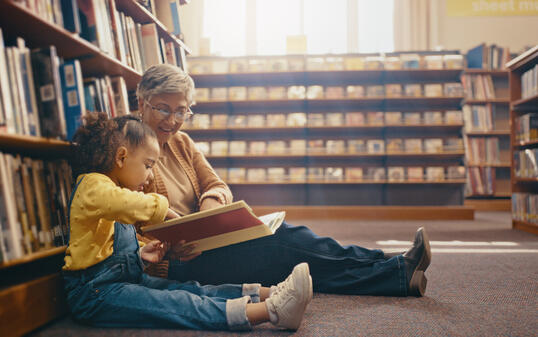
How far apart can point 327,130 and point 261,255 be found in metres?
3.34

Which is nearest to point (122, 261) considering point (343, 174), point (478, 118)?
point (343, 174)

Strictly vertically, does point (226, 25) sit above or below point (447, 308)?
above

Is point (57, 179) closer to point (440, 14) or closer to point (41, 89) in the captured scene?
point (41, 89)

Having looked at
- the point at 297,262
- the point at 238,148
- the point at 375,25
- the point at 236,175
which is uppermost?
the point at 375,25

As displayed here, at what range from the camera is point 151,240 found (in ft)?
4.18

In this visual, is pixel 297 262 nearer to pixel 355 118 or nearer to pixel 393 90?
pixel 355 118

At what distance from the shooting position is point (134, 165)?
3.46 feet

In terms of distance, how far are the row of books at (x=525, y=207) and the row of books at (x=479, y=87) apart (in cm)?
235

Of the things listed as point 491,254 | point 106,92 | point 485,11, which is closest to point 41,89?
point 106,92

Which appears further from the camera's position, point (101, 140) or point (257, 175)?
point (257, 175)

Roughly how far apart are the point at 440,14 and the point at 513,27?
1.15 m

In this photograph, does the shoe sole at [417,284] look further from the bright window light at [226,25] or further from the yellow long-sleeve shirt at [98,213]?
the bright window light at [226,25]

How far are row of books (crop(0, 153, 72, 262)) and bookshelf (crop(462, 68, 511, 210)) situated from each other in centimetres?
517

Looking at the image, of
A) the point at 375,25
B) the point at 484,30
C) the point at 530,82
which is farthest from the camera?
the point at 375,25
